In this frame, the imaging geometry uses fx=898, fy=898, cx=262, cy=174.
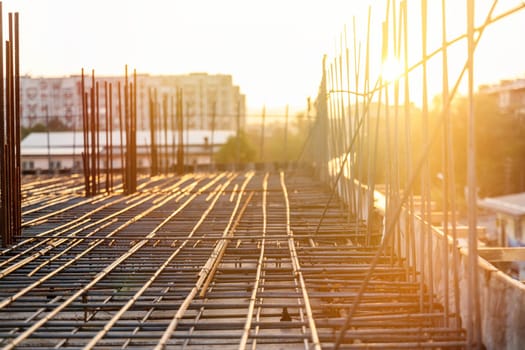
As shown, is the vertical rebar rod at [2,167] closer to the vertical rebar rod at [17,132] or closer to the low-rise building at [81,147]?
the vertical rebar rod at [17,132]

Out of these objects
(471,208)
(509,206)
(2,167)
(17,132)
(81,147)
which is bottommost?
(509,206)

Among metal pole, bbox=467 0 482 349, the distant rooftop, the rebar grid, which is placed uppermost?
metal pole, bbox=467 0 482 349

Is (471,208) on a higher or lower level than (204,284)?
higher

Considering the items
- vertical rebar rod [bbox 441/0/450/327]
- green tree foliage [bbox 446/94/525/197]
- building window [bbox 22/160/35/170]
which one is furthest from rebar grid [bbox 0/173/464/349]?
building window [bbox 22/160/35/170]

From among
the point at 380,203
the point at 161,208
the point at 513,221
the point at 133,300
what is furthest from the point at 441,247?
the point at 513,221

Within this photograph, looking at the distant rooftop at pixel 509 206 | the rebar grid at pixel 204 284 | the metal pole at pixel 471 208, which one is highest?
the metal pole at pixel 471 208

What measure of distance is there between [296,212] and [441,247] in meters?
6.15

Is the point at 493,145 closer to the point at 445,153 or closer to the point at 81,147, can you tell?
the point at 81,147

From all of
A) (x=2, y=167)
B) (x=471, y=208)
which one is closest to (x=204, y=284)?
(x=471, y=208)

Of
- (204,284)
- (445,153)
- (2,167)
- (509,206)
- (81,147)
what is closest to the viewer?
(445,153)

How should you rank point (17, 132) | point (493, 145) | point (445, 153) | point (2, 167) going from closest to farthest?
point (445, 153) < point (2, 167) < point (17, 132) < point (493, 145)

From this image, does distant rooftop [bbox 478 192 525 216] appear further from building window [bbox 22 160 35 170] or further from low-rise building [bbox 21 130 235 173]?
building window [bbox 22 160 35 170]

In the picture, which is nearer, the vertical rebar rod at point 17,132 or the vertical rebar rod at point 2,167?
the vertical rebar rod at point 2,167

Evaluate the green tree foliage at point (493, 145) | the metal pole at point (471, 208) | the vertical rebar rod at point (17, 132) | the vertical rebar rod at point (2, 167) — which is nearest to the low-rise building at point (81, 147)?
the green tree foliage at point (493, 145)
